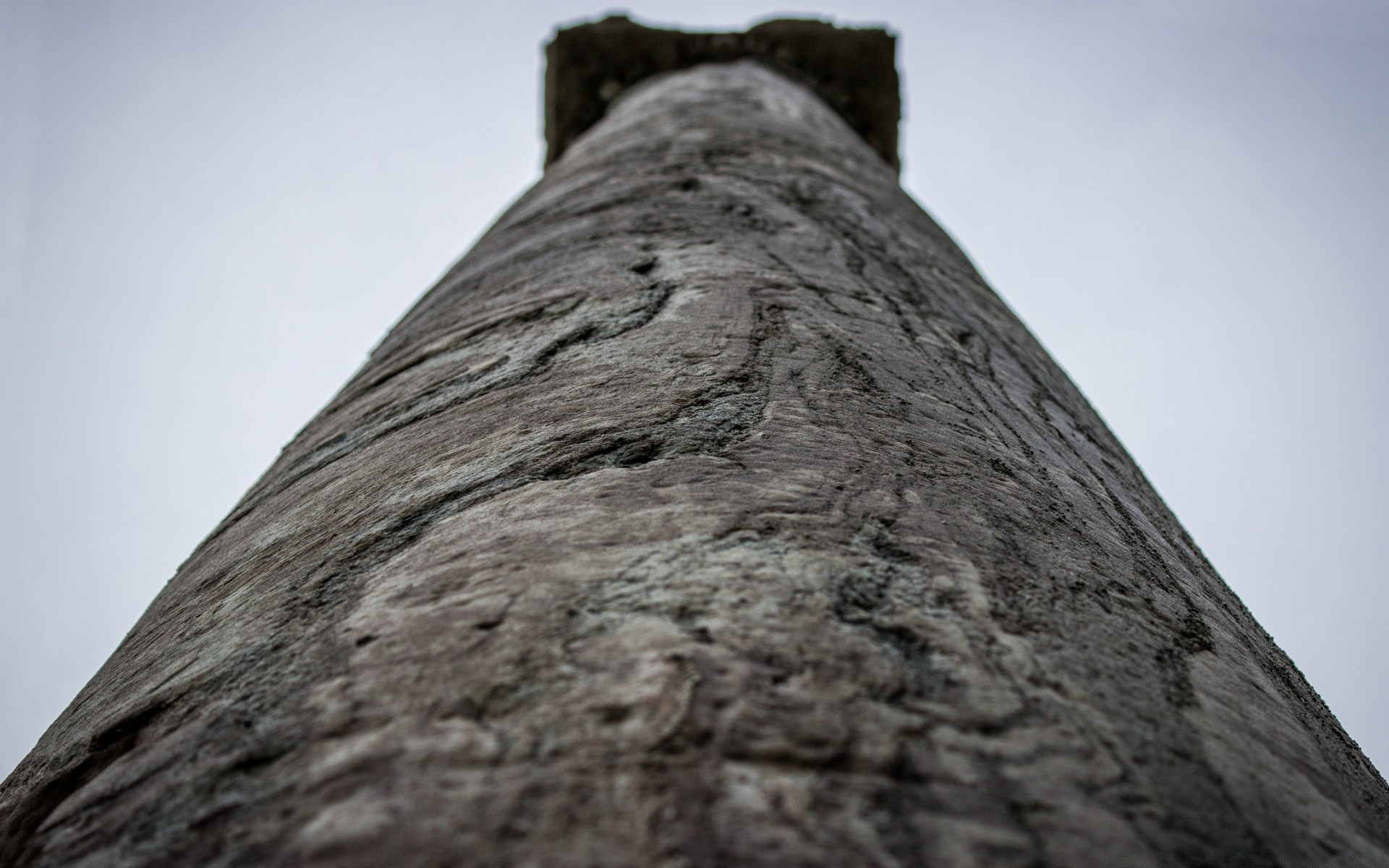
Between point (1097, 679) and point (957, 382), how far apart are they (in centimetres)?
60

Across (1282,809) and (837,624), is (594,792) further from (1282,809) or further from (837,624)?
(1282,809)

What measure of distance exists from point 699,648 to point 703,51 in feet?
14.4

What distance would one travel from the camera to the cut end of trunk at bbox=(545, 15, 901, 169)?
4.59 meters

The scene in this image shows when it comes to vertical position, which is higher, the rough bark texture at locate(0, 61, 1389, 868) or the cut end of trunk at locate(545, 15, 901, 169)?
the cut end of trunk at locate(545, 15, 901, 169)

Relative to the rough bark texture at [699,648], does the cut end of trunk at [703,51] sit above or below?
above

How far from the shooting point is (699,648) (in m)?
0.61

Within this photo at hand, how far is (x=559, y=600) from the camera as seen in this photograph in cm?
68

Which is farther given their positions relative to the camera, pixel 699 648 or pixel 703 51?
pixel 703 51

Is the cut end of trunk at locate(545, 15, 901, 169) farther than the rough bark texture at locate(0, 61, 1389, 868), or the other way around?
the cut end of trunk at locate(545, 15, 901, 169)

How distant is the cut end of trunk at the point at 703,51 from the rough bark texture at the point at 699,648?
366cm

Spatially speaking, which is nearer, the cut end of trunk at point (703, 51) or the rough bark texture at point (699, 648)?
the rough bark texture at point (699, 648)

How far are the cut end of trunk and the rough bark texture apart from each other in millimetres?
3657

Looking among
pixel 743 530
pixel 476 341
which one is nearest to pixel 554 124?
pixel 476 341

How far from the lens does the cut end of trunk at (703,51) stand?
4.59 m
